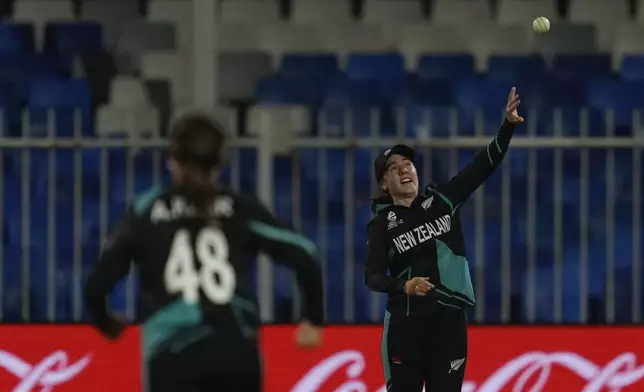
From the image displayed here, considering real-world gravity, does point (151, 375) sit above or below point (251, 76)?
below

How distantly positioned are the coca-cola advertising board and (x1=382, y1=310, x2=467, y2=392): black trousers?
2522 millimetres

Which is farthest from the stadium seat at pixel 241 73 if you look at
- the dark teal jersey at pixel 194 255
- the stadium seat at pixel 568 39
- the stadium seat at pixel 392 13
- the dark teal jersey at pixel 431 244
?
the dark teal jersey at pixel 194 255

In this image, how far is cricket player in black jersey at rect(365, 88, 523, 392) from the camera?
6.79 meters

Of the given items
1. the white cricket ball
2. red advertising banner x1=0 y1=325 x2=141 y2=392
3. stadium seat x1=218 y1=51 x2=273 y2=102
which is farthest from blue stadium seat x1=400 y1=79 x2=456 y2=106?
red advertising banner x1=0 y1=325 x2=141 y2=392

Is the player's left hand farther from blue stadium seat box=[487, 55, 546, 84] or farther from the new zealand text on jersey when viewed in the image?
blue stadium seat box=[487, 55, 546, 84]

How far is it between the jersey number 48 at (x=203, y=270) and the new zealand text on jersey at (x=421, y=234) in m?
2.64

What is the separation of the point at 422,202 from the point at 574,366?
2.79 m

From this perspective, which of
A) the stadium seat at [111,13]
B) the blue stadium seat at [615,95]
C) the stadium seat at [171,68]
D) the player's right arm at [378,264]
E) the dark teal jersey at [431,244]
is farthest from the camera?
the stadium seat at [111,13]

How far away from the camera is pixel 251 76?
11938 millimetres

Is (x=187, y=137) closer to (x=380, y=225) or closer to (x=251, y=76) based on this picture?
(x=380, y=225)

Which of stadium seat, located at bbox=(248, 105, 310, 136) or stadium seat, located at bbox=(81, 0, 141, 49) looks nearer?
stadium seat, located at bbox=(248, 105, 310, 136)

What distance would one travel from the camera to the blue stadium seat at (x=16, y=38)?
12164 mm

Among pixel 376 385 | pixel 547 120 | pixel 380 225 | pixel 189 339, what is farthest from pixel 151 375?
pixel 547 120

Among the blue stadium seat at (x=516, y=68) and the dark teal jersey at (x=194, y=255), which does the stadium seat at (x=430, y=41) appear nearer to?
the blue stadium seat at (x=516, y=68)
